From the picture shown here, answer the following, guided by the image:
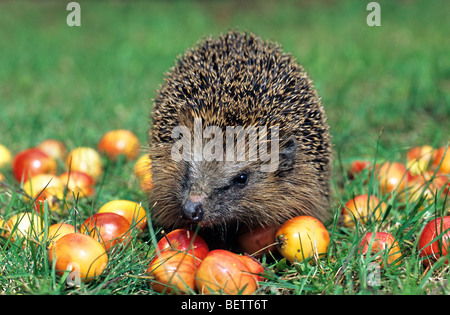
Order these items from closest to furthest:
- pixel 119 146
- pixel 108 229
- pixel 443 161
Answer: pixel 108 229 → pixel 443 161 → pixel 119 146

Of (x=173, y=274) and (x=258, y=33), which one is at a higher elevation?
(x=258, y=33)

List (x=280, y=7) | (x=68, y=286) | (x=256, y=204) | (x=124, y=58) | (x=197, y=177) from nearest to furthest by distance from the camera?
1. (x=68, y=286)
2. (x=197, y=177)
3. (x=256, y=204)
4. (x=124, y=58)
5. (x=280, y=7)

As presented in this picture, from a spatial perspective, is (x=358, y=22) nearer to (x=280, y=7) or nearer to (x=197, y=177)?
(x=280, y=7)

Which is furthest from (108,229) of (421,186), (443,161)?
(443,161)

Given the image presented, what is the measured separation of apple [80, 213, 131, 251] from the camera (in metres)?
3.32

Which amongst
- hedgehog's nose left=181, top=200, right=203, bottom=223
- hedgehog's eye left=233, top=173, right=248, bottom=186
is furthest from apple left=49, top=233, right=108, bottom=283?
hedgehog's eye left=233, top=173, right=248, bottom=186

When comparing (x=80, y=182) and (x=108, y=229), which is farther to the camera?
(x=80, y=182)

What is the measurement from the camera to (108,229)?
3.39m

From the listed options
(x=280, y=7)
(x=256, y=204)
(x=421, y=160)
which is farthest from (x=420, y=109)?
(x=280, y=7)

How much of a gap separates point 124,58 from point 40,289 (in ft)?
26.4

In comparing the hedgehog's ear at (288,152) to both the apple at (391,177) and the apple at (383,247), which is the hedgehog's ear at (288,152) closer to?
the apple at (383,247)

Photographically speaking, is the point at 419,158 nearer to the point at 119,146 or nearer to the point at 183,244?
the point at 183,244

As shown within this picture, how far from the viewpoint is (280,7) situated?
1599cm

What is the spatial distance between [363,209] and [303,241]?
0.78 metres
